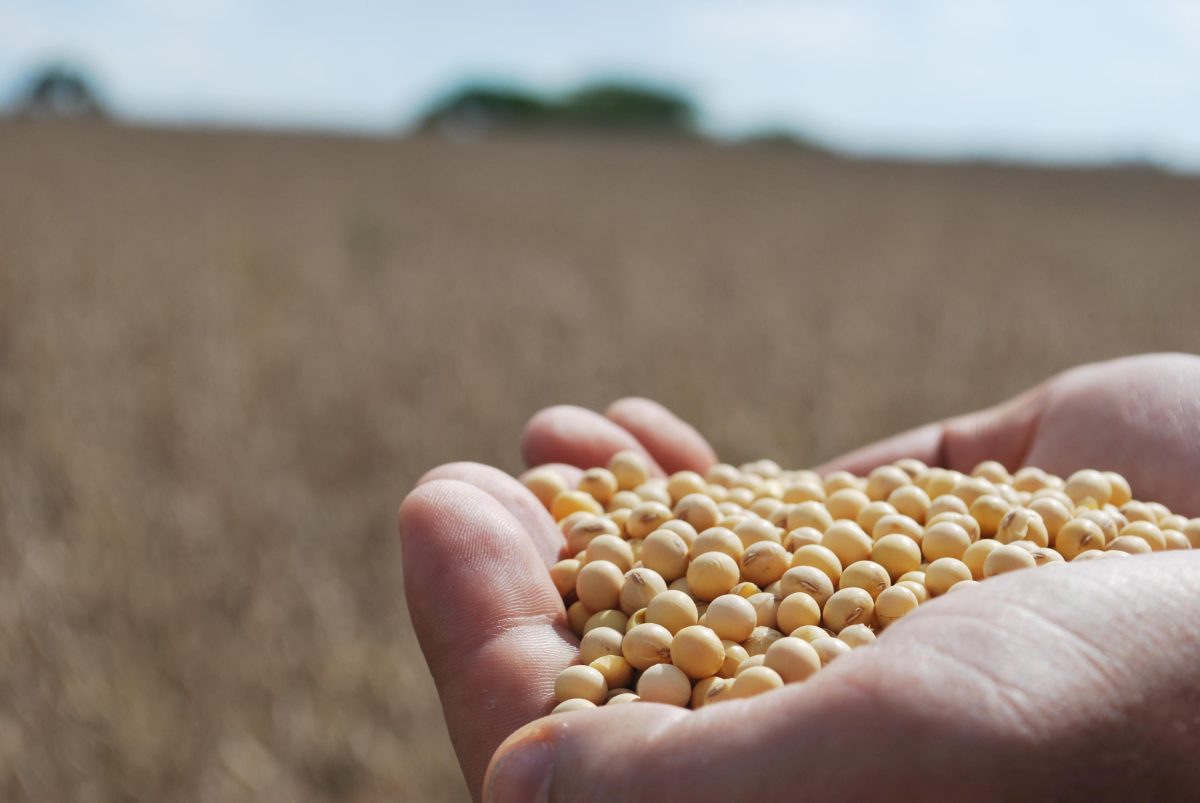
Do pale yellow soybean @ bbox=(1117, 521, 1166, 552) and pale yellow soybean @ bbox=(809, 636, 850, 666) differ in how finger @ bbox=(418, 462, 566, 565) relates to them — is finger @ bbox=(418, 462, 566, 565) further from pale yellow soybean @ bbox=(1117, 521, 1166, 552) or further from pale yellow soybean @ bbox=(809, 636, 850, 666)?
Answer: pale yellow soybean @ bbox=(1117, 521, 1166, 552)

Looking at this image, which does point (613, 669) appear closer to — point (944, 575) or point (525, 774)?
point (525, 774)

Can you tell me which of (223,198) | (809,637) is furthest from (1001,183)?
(809,637)

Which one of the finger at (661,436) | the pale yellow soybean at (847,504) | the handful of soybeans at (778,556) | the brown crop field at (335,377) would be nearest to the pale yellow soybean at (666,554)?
the handful of soybeans at (778,556)

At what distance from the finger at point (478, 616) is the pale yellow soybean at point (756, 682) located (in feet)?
0.77

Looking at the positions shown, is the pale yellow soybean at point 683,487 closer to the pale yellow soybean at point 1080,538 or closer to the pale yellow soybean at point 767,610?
the pale yellow soybean at point 767,610

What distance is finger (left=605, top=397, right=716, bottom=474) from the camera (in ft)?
7.22

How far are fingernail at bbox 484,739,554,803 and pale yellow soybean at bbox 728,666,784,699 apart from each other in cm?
22

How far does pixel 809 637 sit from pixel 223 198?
791cm

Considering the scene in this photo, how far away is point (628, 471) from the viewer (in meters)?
1.94

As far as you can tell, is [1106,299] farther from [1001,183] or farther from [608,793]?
[1001,183]

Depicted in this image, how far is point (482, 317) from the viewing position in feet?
16.5

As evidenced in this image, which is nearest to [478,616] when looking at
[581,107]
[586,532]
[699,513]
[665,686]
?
[665,686]

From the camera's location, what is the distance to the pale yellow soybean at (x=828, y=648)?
47.3 inches

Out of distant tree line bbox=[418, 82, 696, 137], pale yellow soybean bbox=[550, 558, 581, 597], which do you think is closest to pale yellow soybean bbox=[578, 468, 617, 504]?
pale yellow soybean bbox=[550, 558, 581, 597]
